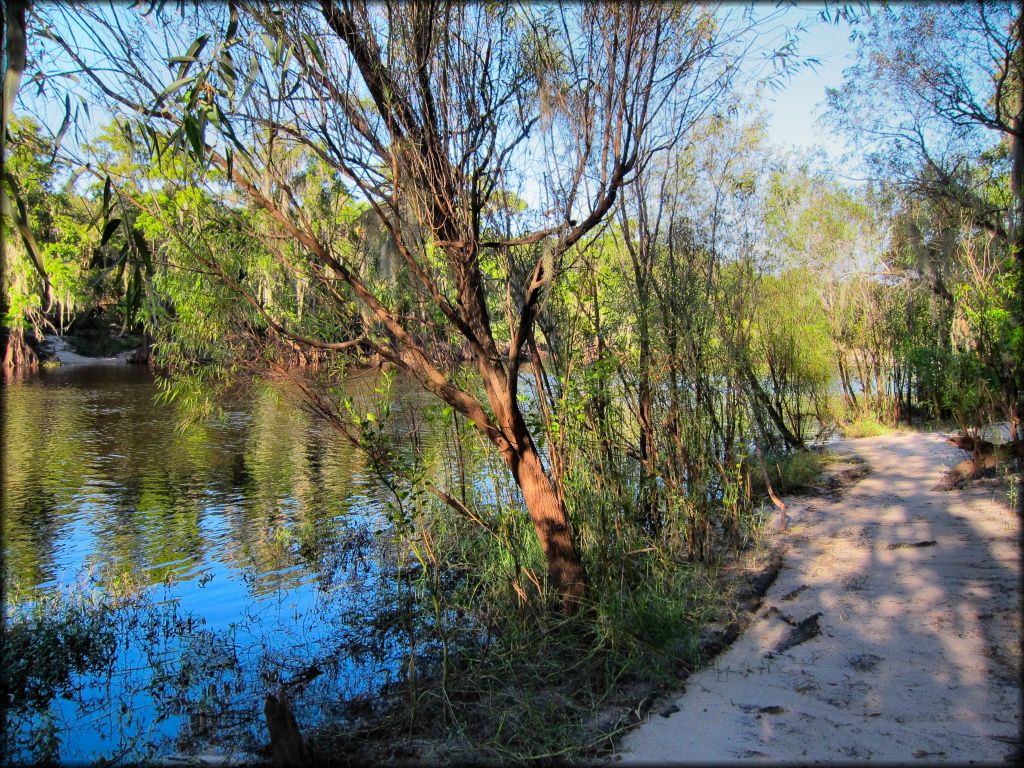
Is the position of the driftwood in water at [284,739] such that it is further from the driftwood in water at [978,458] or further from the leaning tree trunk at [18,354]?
the leaning tree trunk at [18,354]

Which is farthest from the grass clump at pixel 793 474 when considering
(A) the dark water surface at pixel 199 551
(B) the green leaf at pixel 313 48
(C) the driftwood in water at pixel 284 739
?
(B) the green leaf at pixel 313 48

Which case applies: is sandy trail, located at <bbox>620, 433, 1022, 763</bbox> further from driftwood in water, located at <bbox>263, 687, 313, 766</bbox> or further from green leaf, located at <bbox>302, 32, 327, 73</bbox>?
green leaf, located at <bbox>302, 32, 327, 73</bbox>

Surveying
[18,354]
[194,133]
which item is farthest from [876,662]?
[18,354]

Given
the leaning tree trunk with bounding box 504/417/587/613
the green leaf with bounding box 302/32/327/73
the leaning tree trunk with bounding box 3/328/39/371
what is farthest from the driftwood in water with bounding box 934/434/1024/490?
the leaning tree trunk with bounding box 3/328/39/371

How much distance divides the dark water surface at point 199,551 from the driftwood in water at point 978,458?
17.8ft

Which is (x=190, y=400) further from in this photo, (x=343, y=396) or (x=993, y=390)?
(x=993, y=390)

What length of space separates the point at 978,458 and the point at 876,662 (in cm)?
457

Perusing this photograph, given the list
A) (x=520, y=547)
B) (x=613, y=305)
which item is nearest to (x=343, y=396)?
(x=520, y=547)

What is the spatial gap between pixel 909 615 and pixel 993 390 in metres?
4.60

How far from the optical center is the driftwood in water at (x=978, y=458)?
22.7ft

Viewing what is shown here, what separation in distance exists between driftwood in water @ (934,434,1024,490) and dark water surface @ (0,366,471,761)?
17.8 feet

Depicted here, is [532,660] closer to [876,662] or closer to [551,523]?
[551,523]

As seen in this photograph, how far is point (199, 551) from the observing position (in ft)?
25.8

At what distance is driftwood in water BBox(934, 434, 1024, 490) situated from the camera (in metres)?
6.91
